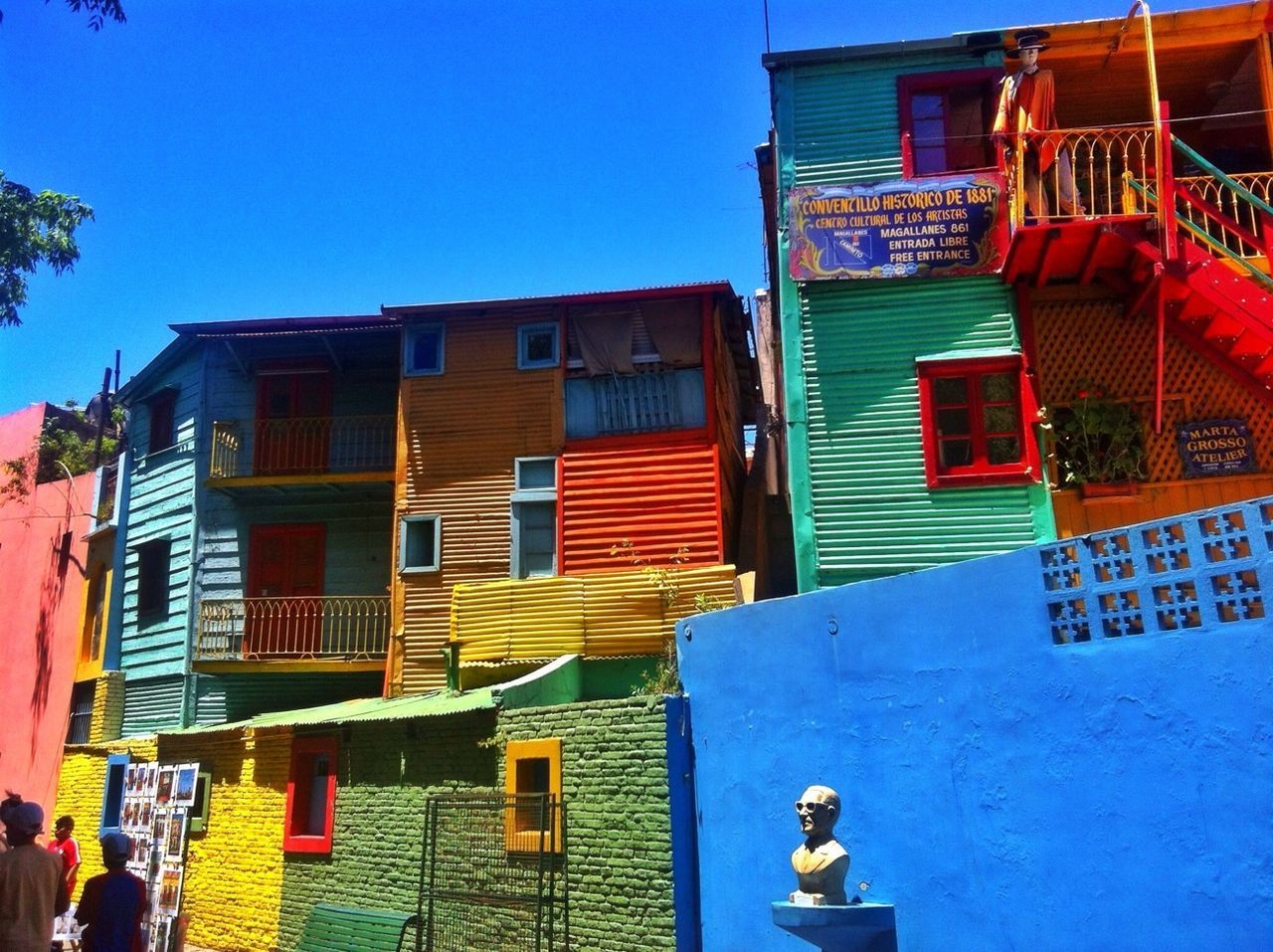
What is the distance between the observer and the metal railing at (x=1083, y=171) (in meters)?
11.5

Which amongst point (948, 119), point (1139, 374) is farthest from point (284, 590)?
point (1139, 374)

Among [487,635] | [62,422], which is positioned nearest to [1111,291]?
[487,635]

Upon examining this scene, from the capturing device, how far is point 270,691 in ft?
61.0

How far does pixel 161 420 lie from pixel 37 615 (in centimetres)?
604

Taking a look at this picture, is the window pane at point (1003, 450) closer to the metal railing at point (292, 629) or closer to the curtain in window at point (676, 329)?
the curtain in window at point (676, 329)

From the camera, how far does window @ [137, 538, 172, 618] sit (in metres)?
19.7

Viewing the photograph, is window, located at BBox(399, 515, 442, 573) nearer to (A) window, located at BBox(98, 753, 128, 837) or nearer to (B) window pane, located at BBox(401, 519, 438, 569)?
(B) window pane, located at BBox(401, 519, 438, 569)

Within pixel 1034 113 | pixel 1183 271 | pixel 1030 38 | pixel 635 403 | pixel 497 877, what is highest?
pixel 1030 38

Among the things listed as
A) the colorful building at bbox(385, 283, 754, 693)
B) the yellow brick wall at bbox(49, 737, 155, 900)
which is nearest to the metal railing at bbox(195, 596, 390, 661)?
the colorful building at bbox(385, 283, 754, 693)

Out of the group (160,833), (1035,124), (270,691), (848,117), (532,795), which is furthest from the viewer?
(270,691)

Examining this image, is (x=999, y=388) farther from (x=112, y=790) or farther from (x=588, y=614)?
(x=112, y=790)

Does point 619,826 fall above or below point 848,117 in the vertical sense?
below

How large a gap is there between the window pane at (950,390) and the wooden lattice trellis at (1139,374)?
0.94 metres

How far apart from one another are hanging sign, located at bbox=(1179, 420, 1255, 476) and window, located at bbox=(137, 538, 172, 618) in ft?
54.3
